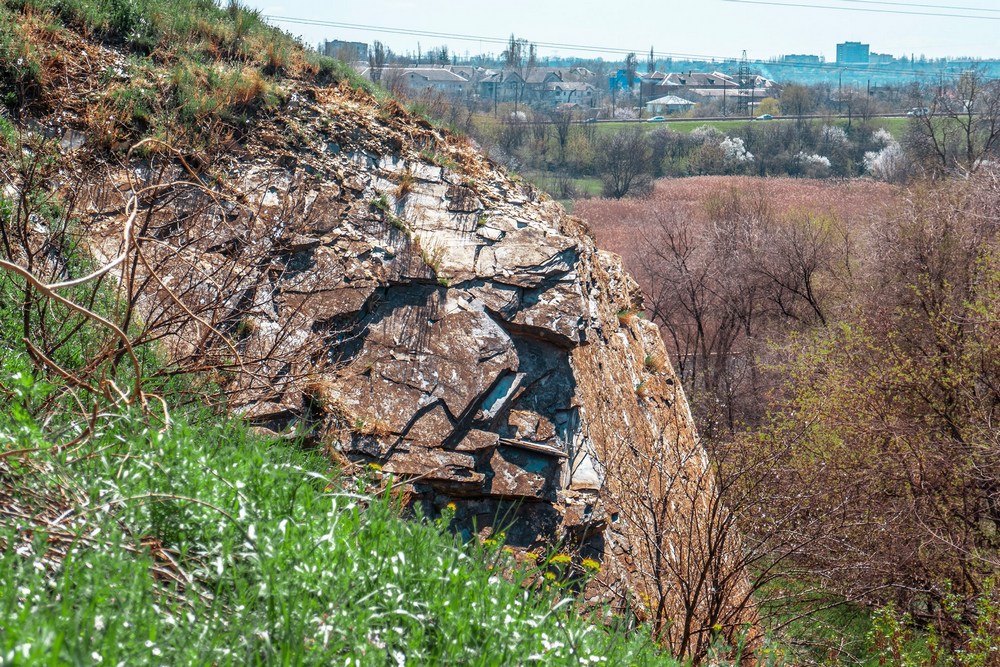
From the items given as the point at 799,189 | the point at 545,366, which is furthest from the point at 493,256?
the point at 799,189

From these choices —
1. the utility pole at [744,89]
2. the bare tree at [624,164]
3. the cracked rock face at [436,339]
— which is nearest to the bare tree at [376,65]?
the cracked rock face at [436,339]

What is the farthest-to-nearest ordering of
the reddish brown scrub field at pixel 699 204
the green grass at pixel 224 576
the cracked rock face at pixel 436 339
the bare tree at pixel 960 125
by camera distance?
1. the reddish brown scrub field at pixel 699 204
2. the bare tree at pixel 960 125
3. the cracked rock face at pixel 436 339
4. the green grass at pixel 224 576

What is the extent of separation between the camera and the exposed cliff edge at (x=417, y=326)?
634 cm

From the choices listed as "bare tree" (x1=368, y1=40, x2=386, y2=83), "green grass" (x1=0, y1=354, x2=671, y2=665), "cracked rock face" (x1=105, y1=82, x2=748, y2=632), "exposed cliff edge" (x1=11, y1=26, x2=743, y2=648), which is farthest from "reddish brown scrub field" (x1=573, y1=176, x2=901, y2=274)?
"green grass" (x1=0, y1=354, x2=671, y2=665)

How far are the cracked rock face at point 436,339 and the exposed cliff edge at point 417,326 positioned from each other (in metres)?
0.02

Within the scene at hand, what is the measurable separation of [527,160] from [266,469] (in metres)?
55.5

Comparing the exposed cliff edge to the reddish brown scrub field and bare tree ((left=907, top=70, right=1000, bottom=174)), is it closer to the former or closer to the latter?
the reddish brown scrub field

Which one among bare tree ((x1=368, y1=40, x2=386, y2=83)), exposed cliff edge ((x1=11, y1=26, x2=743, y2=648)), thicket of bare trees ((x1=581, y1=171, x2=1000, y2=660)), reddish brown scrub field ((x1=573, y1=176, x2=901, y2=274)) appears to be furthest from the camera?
reddish brown scrub field ((x1=573, y1=176, x2=901, y2=274))

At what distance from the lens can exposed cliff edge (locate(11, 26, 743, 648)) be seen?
634 centimetres

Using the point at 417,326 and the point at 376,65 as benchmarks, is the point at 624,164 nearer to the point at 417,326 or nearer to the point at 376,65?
the point at 376,65

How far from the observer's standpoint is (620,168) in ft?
181

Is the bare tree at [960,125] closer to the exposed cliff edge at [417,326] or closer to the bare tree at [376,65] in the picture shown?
the bare tree at [376,65]

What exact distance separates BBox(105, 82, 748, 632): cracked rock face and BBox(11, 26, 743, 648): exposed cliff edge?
0.02 metres

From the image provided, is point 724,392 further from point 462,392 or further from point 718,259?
point 462,392
